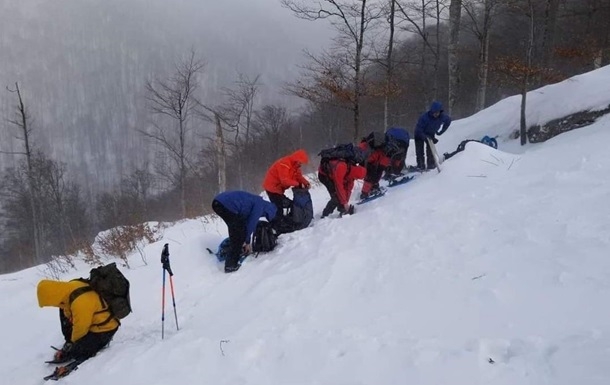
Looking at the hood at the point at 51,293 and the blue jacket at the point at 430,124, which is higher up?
the blue jacket at the point at 430,124

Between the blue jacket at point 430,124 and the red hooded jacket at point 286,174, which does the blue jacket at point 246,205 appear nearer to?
A: the red hooded jacket at point 286,174

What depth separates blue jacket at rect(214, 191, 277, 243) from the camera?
6.30 metres

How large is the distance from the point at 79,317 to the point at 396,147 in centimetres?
700

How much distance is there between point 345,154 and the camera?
754 centimetres

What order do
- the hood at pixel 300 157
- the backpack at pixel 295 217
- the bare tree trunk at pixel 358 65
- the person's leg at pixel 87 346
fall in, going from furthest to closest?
the bare tree trunk at pixel 358 65 → the backpack at pixel 295 217 → the hood at pixel 300 157 → the person's leg at pixel 87 346

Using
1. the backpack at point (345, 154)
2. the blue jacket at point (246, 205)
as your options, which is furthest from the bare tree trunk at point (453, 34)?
the blue jacket at point (246, 205)

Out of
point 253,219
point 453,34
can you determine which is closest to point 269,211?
point 253,219

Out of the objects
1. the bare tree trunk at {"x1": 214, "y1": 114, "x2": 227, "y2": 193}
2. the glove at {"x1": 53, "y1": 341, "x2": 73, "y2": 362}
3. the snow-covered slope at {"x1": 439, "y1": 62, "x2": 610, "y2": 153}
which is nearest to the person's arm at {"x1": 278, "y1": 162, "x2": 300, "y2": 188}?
the glove at {"x1": 53, "y1": 341, "x2": 73, "y2": 362}

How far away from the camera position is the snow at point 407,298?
298 cm

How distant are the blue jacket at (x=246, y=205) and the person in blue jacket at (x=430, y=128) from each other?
481 cm

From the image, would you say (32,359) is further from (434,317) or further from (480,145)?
(480,145)

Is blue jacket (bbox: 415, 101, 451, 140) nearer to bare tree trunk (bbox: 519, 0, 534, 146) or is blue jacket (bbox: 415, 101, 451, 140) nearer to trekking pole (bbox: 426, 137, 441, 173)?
trekking pole (bbox: 426, 137, 441, 173)

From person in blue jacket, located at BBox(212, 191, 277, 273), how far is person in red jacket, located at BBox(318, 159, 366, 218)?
159 centimetres

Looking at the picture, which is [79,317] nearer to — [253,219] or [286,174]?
[253,219]
